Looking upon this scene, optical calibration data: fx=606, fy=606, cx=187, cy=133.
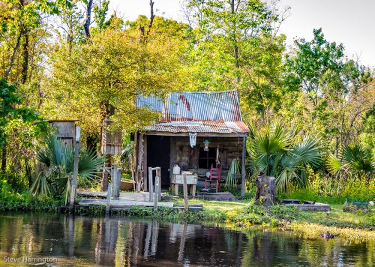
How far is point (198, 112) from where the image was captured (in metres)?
26.0

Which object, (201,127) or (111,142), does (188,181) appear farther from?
(111,142)

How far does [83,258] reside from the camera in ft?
39.8

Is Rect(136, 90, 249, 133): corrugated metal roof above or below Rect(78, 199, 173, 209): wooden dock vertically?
above

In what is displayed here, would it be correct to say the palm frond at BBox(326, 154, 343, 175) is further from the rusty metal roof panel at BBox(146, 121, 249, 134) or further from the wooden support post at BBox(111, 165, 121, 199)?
the wooden support post at BBox(111, 165, 121, 199)

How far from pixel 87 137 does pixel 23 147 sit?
4819 mm

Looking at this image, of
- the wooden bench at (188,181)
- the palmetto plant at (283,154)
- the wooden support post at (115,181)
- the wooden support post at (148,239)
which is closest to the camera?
the wooden support post at (148,239)

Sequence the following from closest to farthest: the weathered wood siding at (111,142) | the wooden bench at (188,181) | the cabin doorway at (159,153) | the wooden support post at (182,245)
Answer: the wooden support post at (182,245) → the weathered wood siding at (111,142) → the wooden bench at (188,181) → the cabin doorway at (159,153)

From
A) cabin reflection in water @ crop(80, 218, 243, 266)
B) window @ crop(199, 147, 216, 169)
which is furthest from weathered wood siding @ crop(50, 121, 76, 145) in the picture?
window @ crop(199, 147, 216, 169)

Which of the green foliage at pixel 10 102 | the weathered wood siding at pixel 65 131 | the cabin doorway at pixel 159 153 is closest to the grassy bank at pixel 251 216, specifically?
the weathered wood siding at pixel 65 131

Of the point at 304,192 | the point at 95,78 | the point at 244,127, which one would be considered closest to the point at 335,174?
the point at 304,192

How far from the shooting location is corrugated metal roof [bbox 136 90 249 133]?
24.0m

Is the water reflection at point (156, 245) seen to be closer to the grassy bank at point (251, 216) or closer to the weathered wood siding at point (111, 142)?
the grassy bank at point (251, 216)

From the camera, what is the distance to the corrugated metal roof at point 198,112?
2397cm

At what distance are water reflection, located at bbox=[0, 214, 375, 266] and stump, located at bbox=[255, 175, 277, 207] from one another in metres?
2.60
